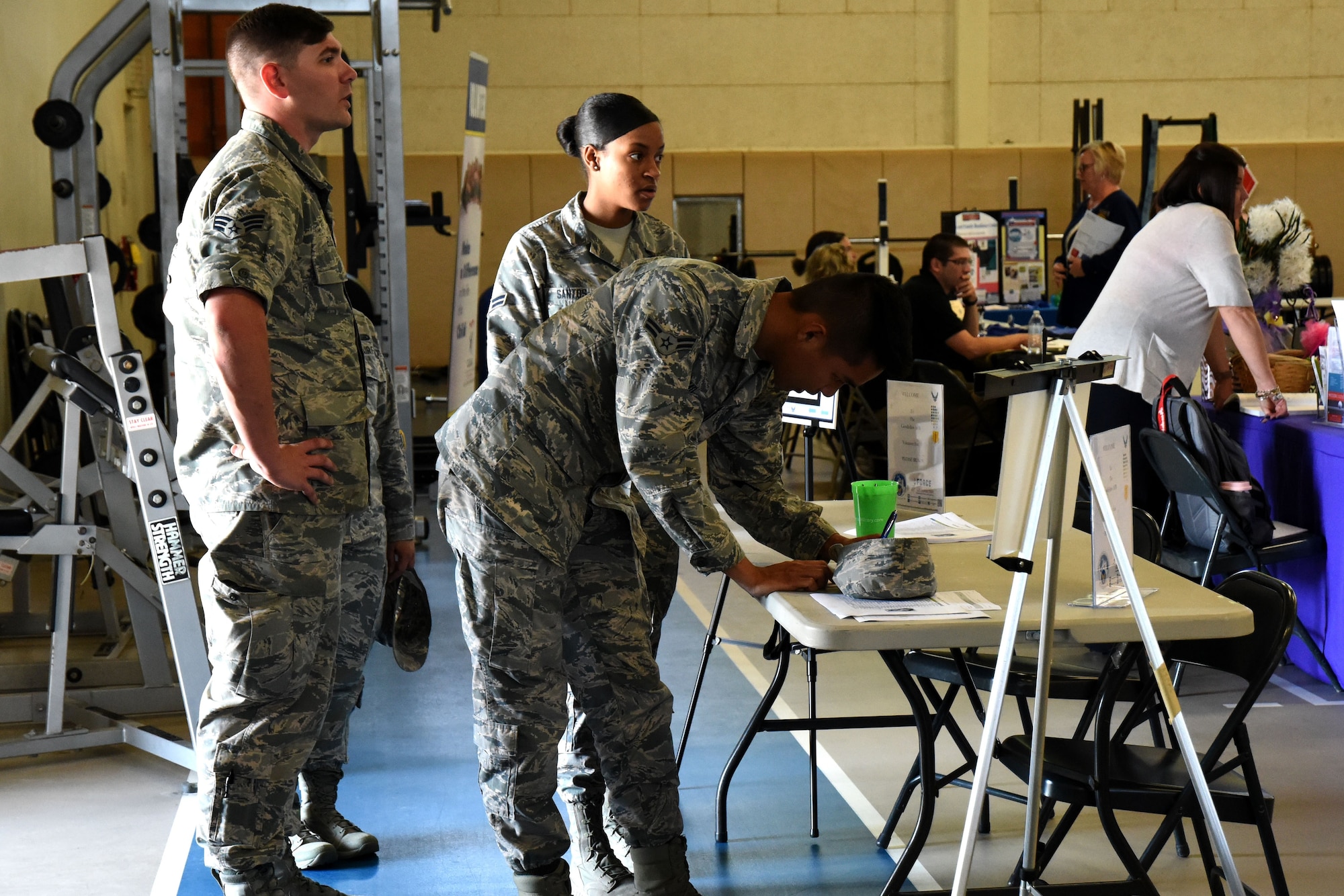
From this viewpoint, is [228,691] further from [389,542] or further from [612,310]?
[612,310]

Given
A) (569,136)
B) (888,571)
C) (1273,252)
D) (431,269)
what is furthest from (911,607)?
(431,269)

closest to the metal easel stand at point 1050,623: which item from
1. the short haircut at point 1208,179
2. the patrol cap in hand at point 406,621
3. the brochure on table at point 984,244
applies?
the patrol cap in hand at point 406,621

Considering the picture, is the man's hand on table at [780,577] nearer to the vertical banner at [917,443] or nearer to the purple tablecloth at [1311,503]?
the vertical banner at [917,443]

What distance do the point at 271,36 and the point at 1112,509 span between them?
1.68 meters

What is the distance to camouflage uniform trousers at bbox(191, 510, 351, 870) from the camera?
7.59ft

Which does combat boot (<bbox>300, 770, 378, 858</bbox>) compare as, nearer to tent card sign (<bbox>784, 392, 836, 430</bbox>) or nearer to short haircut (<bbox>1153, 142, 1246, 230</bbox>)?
tent card sign (<bbox>784, 392, 836, 430</bbox>)

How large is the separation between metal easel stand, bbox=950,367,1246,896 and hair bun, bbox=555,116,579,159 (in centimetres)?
144

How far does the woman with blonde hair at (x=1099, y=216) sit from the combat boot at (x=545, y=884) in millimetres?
5748

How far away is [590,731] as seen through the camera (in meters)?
2.62

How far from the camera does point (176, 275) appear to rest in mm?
2402

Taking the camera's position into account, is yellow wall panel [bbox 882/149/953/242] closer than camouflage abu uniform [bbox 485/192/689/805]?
No

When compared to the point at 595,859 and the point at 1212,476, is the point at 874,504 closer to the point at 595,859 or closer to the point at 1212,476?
the point at 595,859

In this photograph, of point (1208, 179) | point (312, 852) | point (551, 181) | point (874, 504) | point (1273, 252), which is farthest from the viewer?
point (551, 181)

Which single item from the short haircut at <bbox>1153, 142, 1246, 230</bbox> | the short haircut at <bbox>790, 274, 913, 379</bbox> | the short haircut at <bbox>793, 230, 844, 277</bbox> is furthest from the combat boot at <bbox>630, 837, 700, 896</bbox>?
the short haircut at <bbox>793, 230, 844, 277</bbox>
